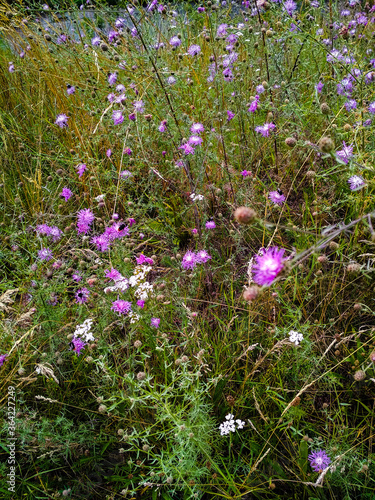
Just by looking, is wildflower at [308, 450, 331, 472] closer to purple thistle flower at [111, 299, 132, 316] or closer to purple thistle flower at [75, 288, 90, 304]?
purple thistle flower at [111, 299, 132, 316]

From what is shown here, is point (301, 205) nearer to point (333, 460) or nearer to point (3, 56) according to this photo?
point (333, 460)

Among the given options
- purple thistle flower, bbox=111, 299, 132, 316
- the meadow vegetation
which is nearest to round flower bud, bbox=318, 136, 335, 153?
the meadow vegetation

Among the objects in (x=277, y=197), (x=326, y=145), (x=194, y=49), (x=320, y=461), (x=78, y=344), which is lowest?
(x=320, y=461)

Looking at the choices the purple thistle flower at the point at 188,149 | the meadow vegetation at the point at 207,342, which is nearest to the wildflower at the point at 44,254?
the meadow vegetation at the point at 207,342

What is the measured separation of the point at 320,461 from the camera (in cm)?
117

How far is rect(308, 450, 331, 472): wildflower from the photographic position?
3.78 feet

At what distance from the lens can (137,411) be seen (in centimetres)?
139

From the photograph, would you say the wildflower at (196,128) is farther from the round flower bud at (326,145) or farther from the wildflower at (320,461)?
the wildflower at (320,461)

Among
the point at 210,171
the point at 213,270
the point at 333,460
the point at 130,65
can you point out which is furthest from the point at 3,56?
the point at 333,460

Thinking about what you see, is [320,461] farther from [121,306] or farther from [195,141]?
[195,141]

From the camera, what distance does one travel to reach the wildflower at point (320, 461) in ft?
3.78

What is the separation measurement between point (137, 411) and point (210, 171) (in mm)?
1250

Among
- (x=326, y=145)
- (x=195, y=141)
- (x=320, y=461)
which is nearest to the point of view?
(x=326, y=145)

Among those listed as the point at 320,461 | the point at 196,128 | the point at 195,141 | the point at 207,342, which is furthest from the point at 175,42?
the point at 320,461
